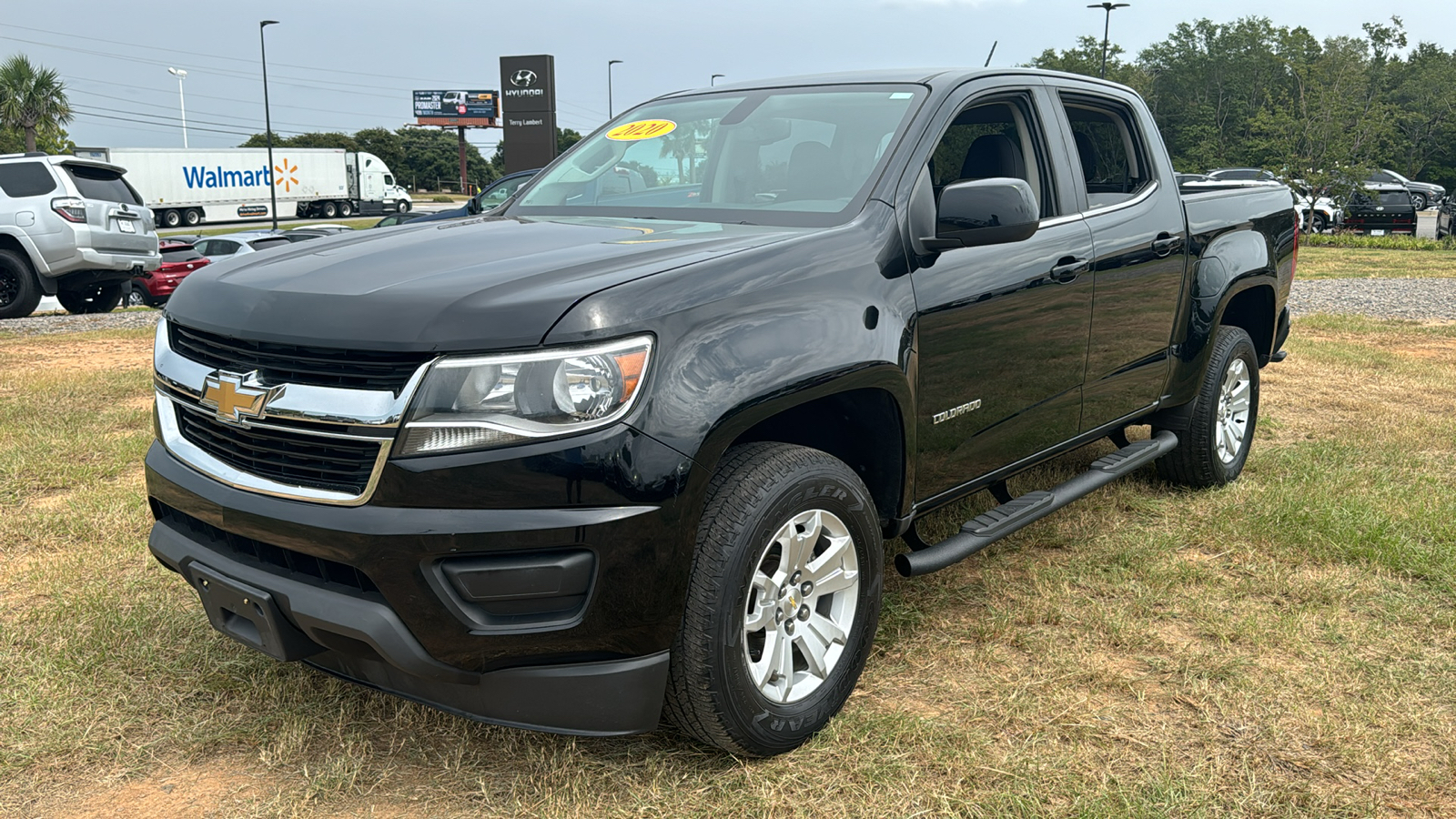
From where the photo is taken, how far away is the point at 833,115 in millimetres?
3674

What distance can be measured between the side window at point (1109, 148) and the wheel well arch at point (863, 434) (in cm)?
174

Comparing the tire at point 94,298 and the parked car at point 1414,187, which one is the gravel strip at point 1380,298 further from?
the parked car at point 1414,187

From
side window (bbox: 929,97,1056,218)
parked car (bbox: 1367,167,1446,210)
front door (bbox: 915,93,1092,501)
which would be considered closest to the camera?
front door (bbox: 915,93,1092,501)

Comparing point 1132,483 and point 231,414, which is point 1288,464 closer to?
point 1132,483

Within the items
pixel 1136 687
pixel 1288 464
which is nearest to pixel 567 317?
pixel 1136 687

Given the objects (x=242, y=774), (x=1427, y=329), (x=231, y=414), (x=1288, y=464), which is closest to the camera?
(x=231, y=414)

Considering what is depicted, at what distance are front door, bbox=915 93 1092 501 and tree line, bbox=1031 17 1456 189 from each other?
94.3ft

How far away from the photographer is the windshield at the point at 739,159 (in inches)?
134

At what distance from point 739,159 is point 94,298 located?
48.2 ft

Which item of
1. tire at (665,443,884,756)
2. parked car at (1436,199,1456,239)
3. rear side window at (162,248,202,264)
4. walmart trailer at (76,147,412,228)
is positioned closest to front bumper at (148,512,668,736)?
tire at (665,443,884,756)

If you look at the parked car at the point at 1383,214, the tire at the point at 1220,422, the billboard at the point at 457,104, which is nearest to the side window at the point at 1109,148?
the tire at the point at 1220,422

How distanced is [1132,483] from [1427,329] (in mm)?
7506

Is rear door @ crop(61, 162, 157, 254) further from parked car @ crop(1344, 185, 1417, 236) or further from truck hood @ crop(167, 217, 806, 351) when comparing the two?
parked car @ crop(1344, 185, 1417, 236)

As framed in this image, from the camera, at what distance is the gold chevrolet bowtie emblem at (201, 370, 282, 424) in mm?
2506
